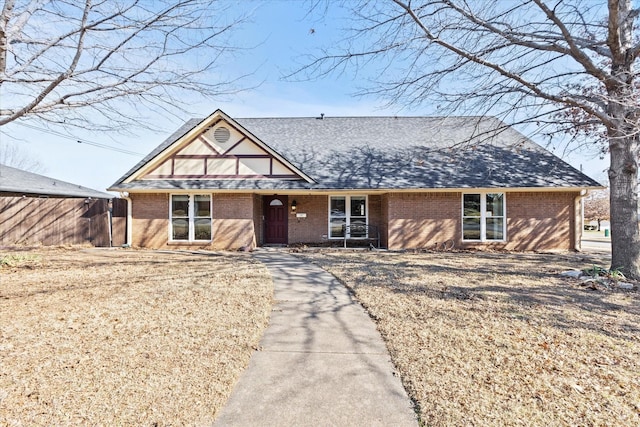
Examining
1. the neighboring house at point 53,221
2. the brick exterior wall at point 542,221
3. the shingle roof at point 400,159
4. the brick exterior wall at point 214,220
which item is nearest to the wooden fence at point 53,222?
the neighboring house at point 53,221

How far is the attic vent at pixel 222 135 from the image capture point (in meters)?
13.6

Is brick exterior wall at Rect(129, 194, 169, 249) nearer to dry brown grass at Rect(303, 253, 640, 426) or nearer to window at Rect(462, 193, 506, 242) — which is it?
dry brown grass at Rect(303, 253, 640, 426)

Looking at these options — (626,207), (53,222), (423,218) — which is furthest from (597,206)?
(53,222)

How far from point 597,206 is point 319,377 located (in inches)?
1494

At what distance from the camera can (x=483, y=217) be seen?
44.0 ft

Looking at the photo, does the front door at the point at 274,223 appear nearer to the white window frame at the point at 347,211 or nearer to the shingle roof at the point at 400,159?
the shingle roof at the point at 400,159

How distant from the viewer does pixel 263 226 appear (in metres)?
15.0

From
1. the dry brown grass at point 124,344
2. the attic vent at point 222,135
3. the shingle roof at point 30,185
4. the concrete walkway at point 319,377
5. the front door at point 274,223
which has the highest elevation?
the attic vent at point 222,135

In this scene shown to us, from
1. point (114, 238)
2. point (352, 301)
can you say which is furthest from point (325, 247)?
point (114, 238)

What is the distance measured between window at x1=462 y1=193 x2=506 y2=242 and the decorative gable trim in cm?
708

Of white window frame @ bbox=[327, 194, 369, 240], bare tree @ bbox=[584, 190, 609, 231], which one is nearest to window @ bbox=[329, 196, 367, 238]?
white window frame @ bbox=[327, 194, 369, 240]

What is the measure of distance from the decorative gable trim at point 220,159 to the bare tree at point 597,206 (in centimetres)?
3199

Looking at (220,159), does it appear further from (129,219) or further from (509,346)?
(509,346)

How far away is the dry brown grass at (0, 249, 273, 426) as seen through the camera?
275 cm
